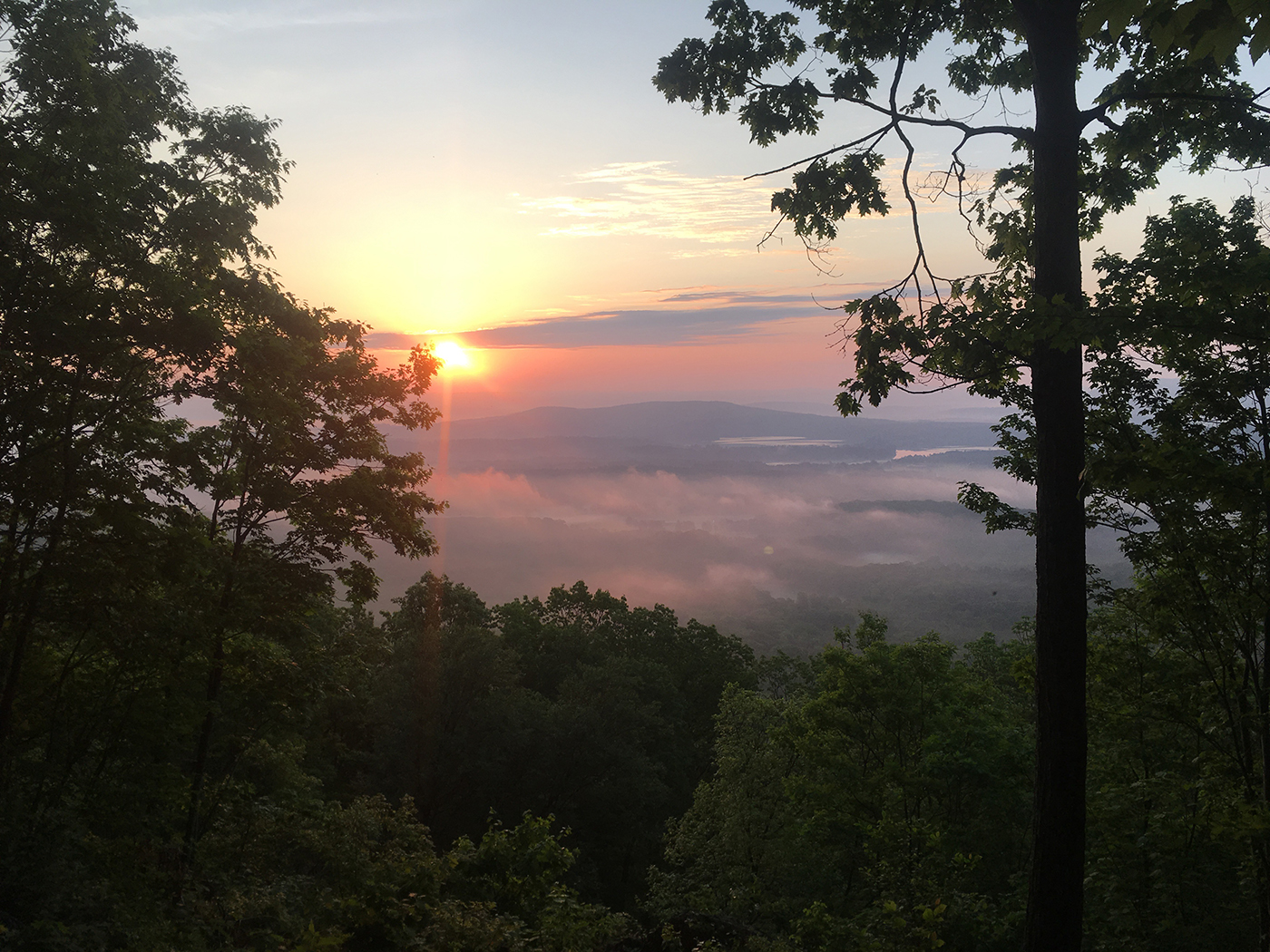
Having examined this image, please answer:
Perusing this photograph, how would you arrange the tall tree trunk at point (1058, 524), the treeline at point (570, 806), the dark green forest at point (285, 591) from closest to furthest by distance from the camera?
1. the tall tree trunk at point (1058, 524)
2. the dark green forest at point (285, 591)
3. the treeline at point (570, 806)

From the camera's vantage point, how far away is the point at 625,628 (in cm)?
5278

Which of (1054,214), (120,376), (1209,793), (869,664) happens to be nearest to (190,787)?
(120,376)

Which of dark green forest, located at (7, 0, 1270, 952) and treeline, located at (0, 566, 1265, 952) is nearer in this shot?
dark green forest, located at (7, 0, 1270, 952)

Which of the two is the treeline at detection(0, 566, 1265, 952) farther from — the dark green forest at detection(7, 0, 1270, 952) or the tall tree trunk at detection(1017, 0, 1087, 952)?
the tall tree trunk at detection(1017, 0, 1087, 952)

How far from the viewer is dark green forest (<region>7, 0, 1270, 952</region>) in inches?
338

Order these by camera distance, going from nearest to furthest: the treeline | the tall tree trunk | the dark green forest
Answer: the tall tree trunk < the dark green forest < the treeline

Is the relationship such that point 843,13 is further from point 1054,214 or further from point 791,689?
point 791,689

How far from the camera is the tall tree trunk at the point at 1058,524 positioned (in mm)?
6207

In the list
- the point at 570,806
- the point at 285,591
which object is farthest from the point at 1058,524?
the point at 570,806

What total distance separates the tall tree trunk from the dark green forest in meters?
0.54

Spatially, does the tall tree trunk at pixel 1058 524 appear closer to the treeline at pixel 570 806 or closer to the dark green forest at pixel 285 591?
the dark green forest at pixel 285 591

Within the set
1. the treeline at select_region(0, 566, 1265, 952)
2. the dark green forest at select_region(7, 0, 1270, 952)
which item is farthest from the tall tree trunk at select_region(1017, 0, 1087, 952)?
the treeline at select_region(0, 566, 1265, 952)

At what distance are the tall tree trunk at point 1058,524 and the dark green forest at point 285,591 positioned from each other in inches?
21.3

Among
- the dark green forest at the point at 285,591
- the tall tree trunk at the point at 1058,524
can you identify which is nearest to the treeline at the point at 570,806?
the dark green forest at the point at 285,591
